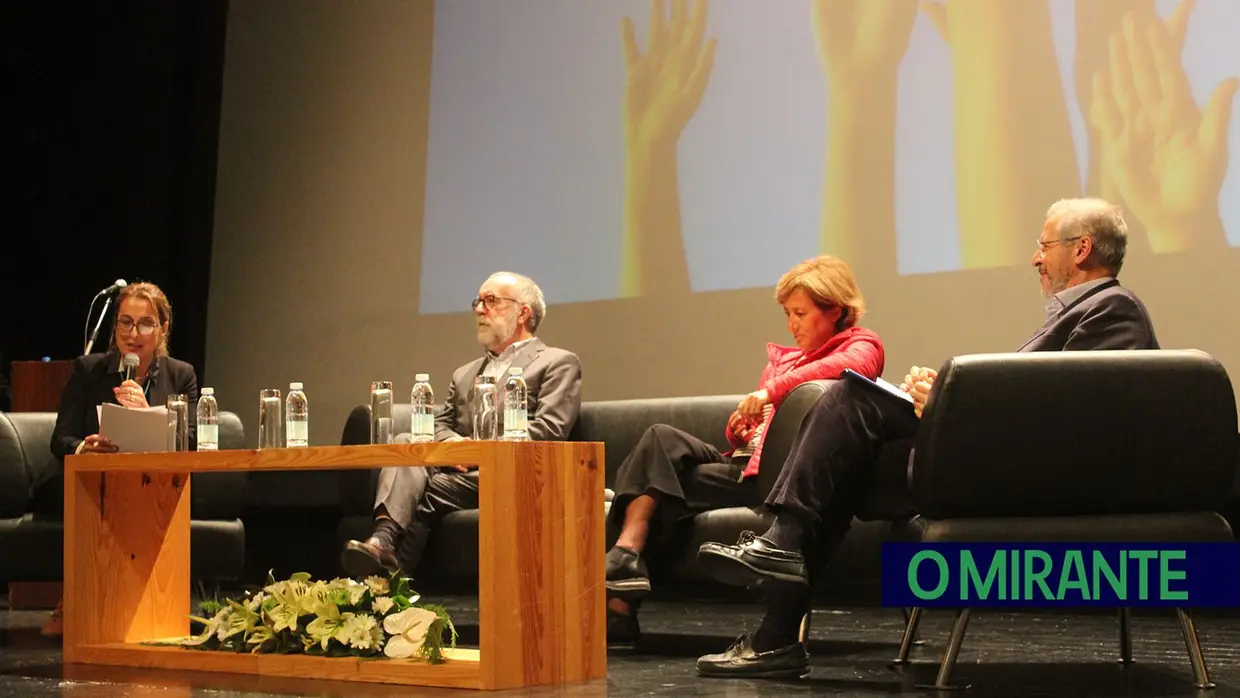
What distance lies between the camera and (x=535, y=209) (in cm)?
536

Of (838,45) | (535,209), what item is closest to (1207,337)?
(838,45)

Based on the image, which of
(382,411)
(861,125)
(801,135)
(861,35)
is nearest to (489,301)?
(382,411)

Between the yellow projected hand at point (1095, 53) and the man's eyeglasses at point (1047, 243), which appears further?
the yellow projected hand at point (1095, 53)

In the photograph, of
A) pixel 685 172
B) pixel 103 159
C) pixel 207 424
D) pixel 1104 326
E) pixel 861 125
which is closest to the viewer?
pixel 1104 326

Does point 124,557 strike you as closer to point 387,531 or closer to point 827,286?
point 387,531

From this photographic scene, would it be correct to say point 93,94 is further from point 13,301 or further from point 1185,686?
point 1185,686

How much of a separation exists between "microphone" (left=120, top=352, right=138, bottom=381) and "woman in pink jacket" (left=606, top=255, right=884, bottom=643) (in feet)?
5.31

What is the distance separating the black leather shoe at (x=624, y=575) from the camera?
3188mm

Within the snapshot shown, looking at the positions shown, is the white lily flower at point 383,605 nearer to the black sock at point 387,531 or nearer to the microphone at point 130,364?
the black sock at point 387,531

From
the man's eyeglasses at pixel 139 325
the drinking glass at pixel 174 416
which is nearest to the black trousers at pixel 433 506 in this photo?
the drinking glass at pixel 174 416

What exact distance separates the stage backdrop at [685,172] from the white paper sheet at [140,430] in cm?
204

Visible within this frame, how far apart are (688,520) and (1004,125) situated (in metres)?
1.75

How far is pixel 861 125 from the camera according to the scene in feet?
14.9

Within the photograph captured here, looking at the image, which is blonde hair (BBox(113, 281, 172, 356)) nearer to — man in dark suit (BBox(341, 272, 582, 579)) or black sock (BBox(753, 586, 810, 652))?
man in dark suit (BBox(341, 272, 582, 579))
